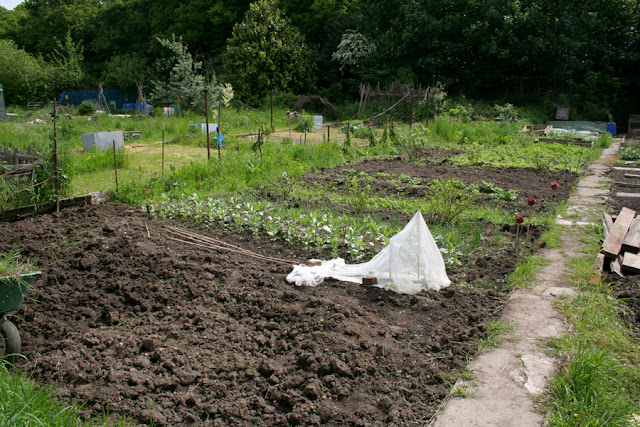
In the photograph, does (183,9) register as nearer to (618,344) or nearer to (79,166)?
(79,166)

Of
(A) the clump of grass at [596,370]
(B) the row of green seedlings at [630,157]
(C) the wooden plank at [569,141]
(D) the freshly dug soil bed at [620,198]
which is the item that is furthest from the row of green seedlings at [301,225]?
(C) the wooden plank at [569,141]

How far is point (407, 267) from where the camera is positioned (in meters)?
4.27

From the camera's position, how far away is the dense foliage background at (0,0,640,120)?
20625 mm

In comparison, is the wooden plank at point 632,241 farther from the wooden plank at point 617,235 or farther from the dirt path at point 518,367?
the dirt path at point 518,367

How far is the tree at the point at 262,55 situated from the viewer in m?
23.6

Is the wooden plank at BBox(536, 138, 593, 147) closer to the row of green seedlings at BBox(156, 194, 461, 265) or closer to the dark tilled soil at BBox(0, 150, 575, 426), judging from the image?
the dark tilled soil at BBox(0, 150, 575, 426)

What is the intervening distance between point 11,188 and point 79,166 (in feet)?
9.07

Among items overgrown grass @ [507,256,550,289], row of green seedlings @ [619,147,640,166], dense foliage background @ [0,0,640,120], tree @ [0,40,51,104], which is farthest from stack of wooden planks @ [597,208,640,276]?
tree @ [0,40,51,104]

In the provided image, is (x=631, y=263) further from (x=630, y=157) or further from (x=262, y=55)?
(x=262, y=55)

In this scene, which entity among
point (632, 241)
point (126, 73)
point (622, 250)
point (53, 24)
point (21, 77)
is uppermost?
point (53, 24)

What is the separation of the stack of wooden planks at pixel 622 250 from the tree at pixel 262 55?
19.9m

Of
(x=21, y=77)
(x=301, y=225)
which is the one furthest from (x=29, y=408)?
(x=21, y=77)

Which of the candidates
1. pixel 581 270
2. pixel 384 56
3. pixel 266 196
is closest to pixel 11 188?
pixel 266 196

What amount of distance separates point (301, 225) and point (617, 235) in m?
3.47
